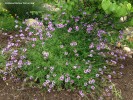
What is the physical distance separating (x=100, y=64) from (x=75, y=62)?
1.29ft

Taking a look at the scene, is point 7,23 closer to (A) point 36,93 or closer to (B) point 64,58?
(B) point 64,58

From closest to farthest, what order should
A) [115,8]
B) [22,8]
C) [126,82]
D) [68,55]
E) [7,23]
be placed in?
[115,8]
[68,55]
[126,82]
[7,23]
[22,8]

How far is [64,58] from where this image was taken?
439 centimetres

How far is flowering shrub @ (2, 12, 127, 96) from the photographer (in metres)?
4.25

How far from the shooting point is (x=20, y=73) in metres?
4.50

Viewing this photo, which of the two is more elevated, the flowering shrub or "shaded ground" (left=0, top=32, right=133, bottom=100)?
the flowering shrub

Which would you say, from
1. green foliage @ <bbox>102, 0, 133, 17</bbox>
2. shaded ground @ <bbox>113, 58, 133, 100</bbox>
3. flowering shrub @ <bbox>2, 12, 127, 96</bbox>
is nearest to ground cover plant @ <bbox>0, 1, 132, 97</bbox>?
flowering shrub @ <bbox>2, 12, 127, 96</bbox>

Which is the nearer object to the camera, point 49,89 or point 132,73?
point 49,89

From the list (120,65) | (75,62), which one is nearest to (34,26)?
(75,62)

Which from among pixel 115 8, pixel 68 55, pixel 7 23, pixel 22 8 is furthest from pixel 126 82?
pixel 22 8

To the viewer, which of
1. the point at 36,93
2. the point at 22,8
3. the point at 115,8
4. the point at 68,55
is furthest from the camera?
the point at 22,8

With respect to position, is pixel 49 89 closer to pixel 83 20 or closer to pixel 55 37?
pixel 55 37

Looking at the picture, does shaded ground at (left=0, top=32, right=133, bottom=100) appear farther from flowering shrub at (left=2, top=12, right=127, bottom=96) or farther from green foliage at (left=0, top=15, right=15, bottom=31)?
green foliage at (left=0, top=15, right=15, bottom=31)

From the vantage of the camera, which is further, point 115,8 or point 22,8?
point 22,8
